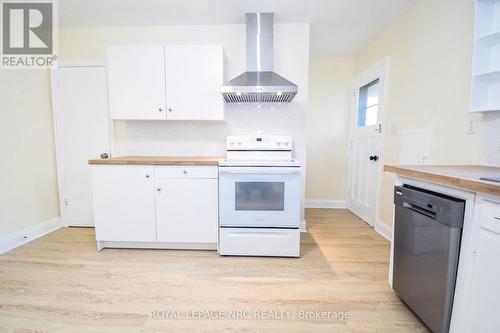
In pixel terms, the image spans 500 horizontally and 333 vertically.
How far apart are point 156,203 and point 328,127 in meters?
2.70

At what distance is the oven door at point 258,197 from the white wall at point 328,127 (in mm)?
1685

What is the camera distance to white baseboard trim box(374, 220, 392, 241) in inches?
95.0

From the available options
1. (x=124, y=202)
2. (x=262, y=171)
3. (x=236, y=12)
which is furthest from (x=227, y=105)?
A: (x=124, y=202)

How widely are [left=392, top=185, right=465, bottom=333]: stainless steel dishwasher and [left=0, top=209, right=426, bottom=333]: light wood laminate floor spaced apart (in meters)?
0.23

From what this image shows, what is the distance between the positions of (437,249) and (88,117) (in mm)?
3384

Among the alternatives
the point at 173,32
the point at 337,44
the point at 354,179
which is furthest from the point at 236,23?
the point at 354,179

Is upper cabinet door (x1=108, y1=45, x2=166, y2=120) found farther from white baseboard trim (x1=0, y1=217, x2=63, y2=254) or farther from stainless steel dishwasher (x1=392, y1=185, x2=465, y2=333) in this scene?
stainless steel dishwasher (x1=392, y1=185, x2=465, y2=333)

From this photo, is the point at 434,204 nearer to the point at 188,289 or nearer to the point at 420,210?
the point at 420,210

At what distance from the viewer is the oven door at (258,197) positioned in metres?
1.93

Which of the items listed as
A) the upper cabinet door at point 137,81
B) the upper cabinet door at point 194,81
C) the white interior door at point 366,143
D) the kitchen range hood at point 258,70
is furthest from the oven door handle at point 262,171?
the white interior door at point 366,143

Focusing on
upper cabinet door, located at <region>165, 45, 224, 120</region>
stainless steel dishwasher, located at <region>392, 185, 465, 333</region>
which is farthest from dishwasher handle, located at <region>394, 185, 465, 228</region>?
upper cabinet door, located at <region>165, 45, 224, 120</region>

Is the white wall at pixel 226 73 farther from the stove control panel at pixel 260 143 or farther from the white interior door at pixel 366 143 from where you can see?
the white interior door at pixel 366 143

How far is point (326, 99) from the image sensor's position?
11.1 ft

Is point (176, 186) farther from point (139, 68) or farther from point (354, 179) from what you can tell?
point (354, 179)
